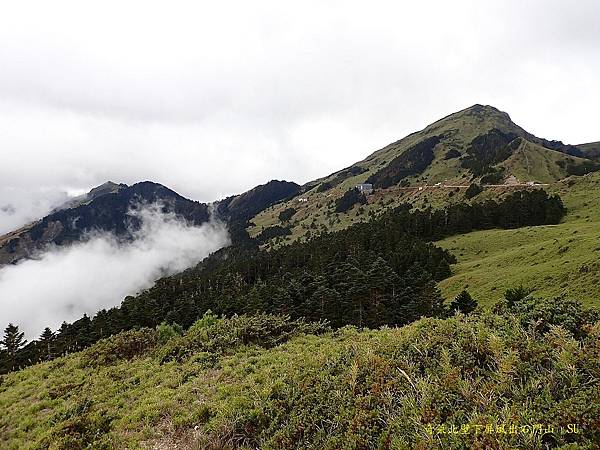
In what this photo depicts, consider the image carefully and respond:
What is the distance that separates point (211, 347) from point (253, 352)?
3055mm

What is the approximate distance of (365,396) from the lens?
9820mm

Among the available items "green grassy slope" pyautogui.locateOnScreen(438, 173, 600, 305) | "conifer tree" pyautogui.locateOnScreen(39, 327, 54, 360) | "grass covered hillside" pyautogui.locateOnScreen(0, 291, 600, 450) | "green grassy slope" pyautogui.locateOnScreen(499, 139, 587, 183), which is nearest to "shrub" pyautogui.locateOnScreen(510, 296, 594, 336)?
"grass covered hillside" pyautogui.locateOnScreen(0, 291, 600, 450)

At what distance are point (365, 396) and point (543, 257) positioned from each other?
5833 cm

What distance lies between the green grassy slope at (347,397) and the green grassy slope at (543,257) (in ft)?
103

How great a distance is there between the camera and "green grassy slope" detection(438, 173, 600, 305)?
4050 cm

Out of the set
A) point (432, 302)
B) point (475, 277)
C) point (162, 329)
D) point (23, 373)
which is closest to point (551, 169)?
point (475, 277)

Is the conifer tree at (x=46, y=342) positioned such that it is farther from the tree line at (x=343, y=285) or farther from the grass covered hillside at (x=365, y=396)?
the grass covered hillside at (x=365, y=396)

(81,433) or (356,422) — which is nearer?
(356,422)

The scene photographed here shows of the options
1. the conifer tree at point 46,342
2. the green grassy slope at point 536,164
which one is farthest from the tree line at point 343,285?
the green grassy slope at point 536,164

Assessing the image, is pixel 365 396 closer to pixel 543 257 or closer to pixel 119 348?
pixel 119 348

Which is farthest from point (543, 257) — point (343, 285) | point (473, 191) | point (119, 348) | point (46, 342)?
point (46, 342)

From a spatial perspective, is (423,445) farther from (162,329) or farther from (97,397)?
(162,329)

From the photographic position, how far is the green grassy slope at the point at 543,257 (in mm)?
40500

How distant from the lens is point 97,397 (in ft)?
57.5
